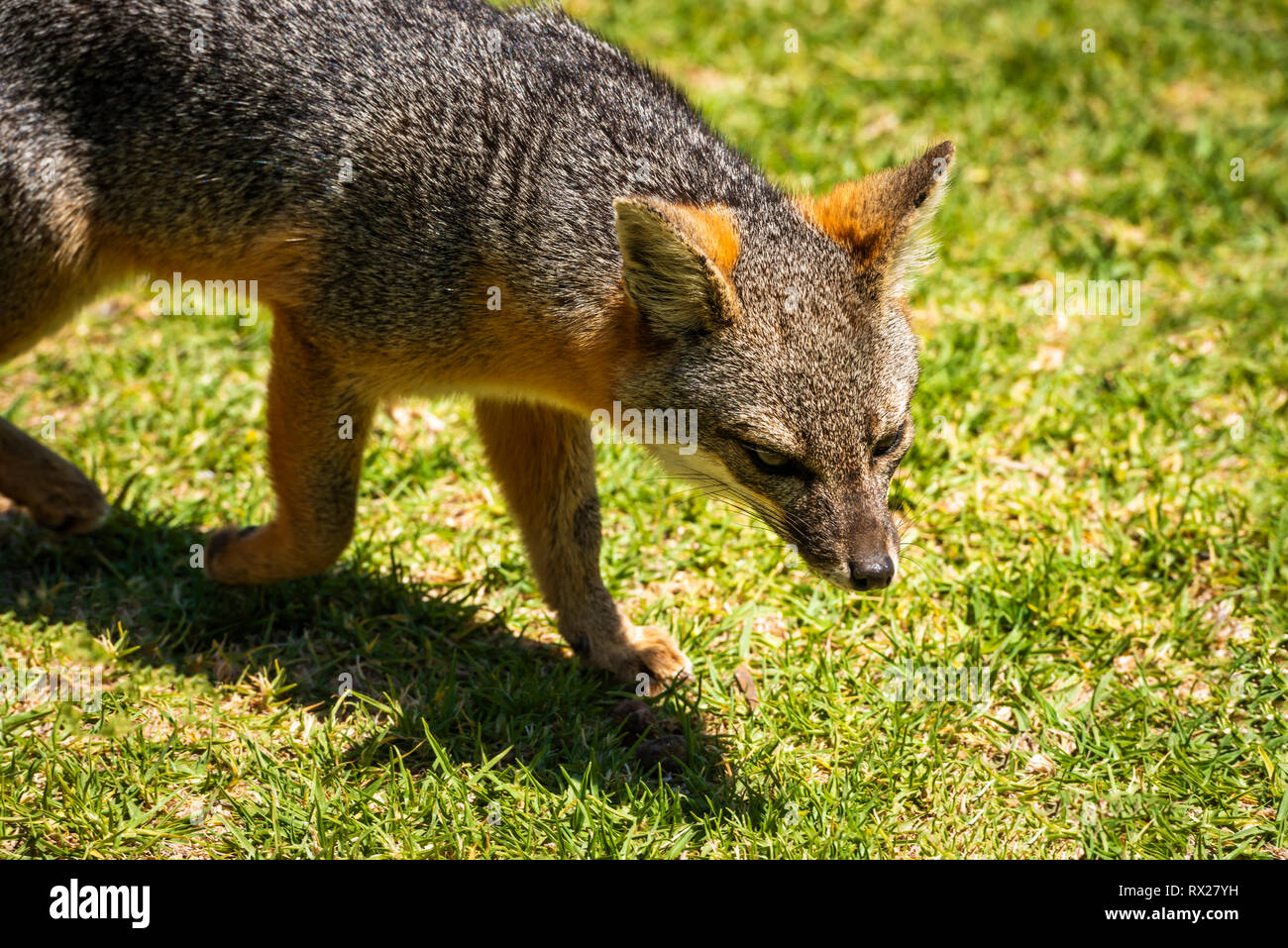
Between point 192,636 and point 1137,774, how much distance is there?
389cm

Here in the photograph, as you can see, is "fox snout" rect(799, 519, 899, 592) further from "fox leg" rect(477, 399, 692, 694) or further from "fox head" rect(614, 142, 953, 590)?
"fox leg" rect(477, 399, 692, 694)

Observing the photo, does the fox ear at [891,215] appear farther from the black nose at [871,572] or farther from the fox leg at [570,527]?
the fox leg at [570,527]

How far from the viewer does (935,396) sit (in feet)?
21.9

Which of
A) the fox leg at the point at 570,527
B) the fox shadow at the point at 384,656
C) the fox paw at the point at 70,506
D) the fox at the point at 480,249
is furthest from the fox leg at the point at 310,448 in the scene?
the fox paw at the point at 70,506

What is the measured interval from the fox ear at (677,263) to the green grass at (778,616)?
1.63 metres

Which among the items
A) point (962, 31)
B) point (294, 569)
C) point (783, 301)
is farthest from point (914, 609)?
point (962, 31)

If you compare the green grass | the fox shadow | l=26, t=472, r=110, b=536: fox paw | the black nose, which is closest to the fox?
the black nose

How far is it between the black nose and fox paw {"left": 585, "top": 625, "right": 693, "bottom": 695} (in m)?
1.08

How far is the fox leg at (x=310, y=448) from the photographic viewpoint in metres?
4.83

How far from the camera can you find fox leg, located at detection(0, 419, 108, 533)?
557 cm

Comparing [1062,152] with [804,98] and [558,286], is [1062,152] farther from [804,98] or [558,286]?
[558,286]

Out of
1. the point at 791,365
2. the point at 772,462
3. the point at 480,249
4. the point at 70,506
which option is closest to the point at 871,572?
the point at 772,462

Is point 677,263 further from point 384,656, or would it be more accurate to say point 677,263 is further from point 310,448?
point 384,656

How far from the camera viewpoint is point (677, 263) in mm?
4121
